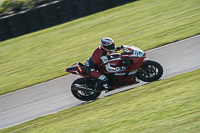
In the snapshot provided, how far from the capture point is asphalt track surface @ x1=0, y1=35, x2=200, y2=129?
927 centimetres

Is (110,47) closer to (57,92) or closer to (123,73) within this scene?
(123,73)

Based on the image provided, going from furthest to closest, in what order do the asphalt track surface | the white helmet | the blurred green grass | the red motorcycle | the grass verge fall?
1. the blurred green grass
2. the asphalt track surface
3. the red motorcycle
4. the white helmet
5. the grass verge

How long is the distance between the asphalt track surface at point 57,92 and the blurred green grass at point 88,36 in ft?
2.24

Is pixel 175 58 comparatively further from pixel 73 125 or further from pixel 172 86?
pixel 73 125

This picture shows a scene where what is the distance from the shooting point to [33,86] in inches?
460

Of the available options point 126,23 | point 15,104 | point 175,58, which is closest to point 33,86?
point 15,104

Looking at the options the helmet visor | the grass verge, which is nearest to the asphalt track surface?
the grass verge

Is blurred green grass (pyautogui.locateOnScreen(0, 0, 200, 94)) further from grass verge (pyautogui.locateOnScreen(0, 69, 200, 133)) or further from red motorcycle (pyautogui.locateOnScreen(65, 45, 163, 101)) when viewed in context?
grass verge (pyautogui.locateOnScreen(0, 69, 200, 133))

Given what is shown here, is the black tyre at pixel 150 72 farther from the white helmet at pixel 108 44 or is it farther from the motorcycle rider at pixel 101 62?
the white helmet at pixel 108 44

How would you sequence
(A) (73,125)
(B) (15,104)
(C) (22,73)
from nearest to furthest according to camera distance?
(A) (73,125) < (B) (15,104) < (C) (22,73)

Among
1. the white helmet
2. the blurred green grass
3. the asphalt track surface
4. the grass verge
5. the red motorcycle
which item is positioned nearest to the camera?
the grass verge

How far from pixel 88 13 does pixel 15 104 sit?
1061 centimetres

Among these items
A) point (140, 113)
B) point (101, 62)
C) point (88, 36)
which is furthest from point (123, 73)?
point (88, 36)

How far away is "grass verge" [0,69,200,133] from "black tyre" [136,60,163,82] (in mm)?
220
